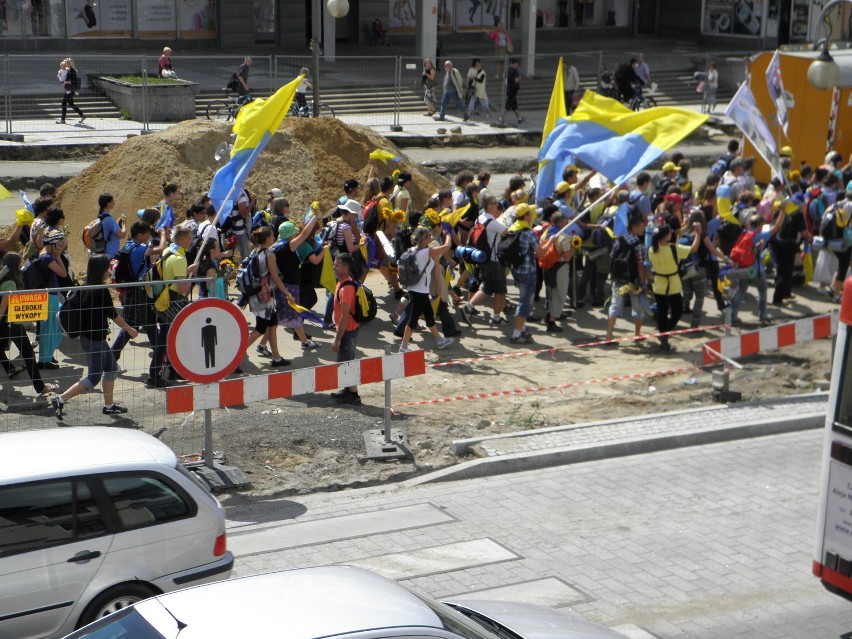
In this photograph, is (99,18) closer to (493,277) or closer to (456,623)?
(493,277)

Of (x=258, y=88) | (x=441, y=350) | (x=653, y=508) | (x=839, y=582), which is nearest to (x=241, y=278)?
(x=441, y=350)

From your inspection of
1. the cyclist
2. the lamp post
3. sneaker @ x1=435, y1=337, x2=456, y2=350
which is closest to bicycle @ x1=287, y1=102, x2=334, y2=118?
the lamp post

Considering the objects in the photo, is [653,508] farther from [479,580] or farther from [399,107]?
[399,107]

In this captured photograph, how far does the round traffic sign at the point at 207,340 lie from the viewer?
9.88m

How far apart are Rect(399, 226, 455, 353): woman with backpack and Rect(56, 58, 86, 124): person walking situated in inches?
665

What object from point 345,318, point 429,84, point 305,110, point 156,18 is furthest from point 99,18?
point 345,318

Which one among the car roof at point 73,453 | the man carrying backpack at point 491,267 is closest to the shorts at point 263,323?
the man carrying backpack at point 491,267

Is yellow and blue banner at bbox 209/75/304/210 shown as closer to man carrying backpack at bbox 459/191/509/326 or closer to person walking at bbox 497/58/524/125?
man carrying backpack at bbox 459/191/509/326

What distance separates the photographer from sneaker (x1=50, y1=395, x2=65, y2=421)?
1100cm

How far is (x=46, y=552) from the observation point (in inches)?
277

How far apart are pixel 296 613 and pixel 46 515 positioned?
2.71 m

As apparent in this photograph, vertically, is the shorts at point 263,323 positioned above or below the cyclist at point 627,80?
below

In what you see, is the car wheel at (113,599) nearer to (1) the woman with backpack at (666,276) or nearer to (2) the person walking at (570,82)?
(1) the woman with backpack at (666,276)

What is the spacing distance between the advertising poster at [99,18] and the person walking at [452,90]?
1178 centimetres
